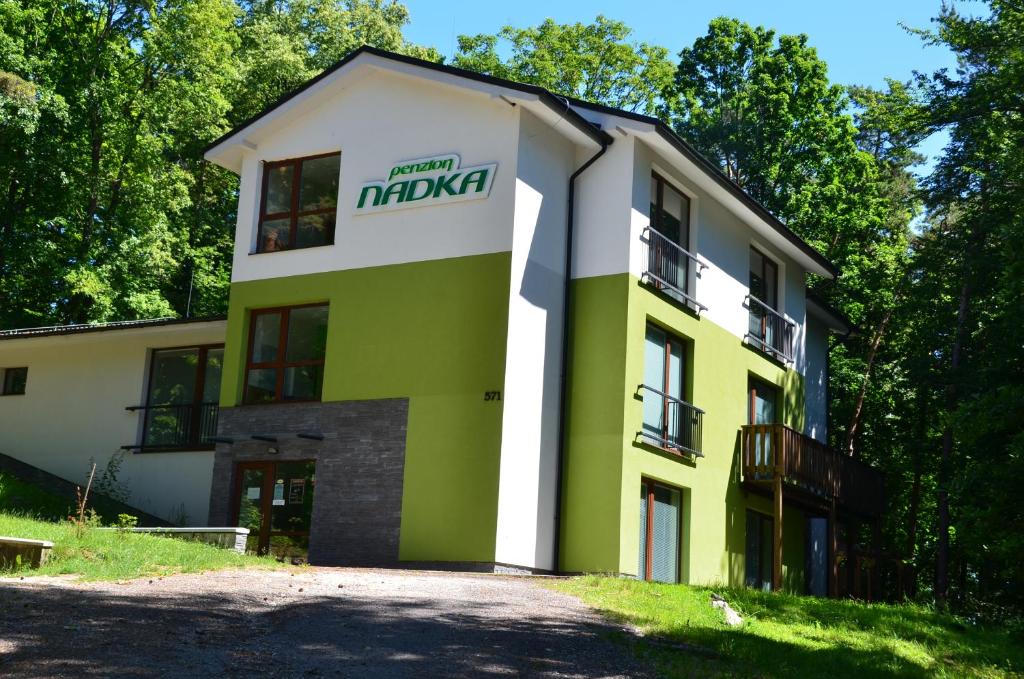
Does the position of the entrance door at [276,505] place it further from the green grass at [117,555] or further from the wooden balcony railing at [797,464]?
the wooden balcony railing at [797,464]

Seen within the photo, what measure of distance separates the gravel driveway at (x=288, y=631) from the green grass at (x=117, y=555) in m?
0.57

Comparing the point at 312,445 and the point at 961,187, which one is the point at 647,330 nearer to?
the point at 312,445

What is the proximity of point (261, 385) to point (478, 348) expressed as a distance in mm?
4687

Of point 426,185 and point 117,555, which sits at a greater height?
point 426,185

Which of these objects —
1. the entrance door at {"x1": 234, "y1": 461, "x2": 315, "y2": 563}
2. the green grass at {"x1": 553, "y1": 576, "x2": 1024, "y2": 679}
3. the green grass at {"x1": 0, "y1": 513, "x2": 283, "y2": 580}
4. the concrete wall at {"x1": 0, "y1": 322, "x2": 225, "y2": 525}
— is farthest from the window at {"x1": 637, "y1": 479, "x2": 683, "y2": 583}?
the concrete wall at {"x1": 0, "y1": 322, "x2": 225, "y2": 525}

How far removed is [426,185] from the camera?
68.2ft

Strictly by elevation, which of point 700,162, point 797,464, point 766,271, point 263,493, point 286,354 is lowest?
point 263,493

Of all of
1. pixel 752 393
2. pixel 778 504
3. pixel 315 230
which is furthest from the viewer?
pixel 752 393

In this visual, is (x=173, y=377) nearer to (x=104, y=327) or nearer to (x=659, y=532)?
(x=104, y=327)

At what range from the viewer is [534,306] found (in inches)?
789

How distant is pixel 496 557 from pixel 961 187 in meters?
15.8

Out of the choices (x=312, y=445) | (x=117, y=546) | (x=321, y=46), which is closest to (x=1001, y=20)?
Answer: (x=312, y=445)

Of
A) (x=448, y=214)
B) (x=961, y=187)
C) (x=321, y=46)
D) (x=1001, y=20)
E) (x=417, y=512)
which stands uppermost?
(x=321, y=46)

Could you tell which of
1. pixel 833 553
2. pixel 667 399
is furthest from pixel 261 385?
pixel 833 553
